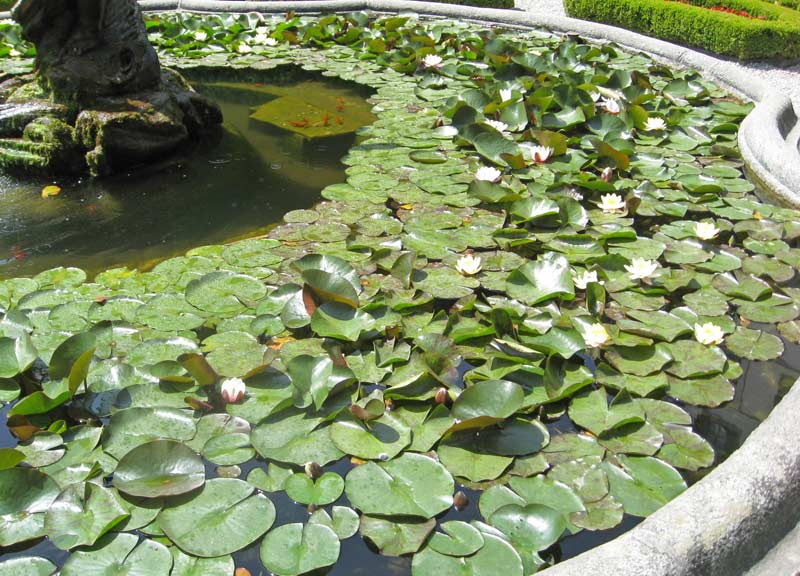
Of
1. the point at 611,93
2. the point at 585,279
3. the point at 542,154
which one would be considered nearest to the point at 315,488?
the point at 585,279

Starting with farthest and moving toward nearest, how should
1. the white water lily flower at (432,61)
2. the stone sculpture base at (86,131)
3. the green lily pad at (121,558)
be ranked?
the white water lily flower at (432,61)
the stone sculpture base at (86,131)
the green lily pad at (121,558)

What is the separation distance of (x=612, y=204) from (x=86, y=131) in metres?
3.41

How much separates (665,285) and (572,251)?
1.63 feet

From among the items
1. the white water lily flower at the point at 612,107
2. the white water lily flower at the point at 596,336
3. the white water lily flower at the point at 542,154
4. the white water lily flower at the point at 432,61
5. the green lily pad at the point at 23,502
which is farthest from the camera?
the white water lily flower at the point at 432,61

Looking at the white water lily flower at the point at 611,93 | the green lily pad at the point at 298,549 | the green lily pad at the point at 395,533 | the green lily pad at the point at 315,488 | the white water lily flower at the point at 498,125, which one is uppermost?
the green lily pad at the point at 395,533

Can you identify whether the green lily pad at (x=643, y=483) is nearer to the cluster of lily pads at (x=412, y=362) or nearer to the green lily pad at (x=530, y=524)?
the cluster of lily pads at (x=412, y=362)

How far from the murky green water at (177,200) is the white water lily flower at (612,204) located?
1.71 metres

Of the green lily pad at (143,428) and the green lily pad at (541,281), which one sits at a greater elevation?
the green lily pad at (541,281)

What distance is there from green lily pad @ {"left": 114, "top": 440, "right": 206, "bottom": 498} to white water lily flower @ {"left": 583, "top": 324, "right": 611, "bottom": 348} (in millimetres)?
1529

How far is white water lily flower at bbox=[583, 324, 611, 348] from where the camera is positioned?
2.90 metres

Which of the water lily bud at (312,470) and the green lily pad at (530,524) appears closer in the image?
the green lily pad at (530,524)

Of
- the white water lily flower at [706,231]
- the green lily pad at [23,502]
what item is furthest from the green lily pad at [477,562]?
the white water lily flower at [706,231]

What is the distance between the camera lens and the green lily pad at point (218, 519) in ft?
6.95

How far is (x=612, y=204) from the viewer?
4.12 m
